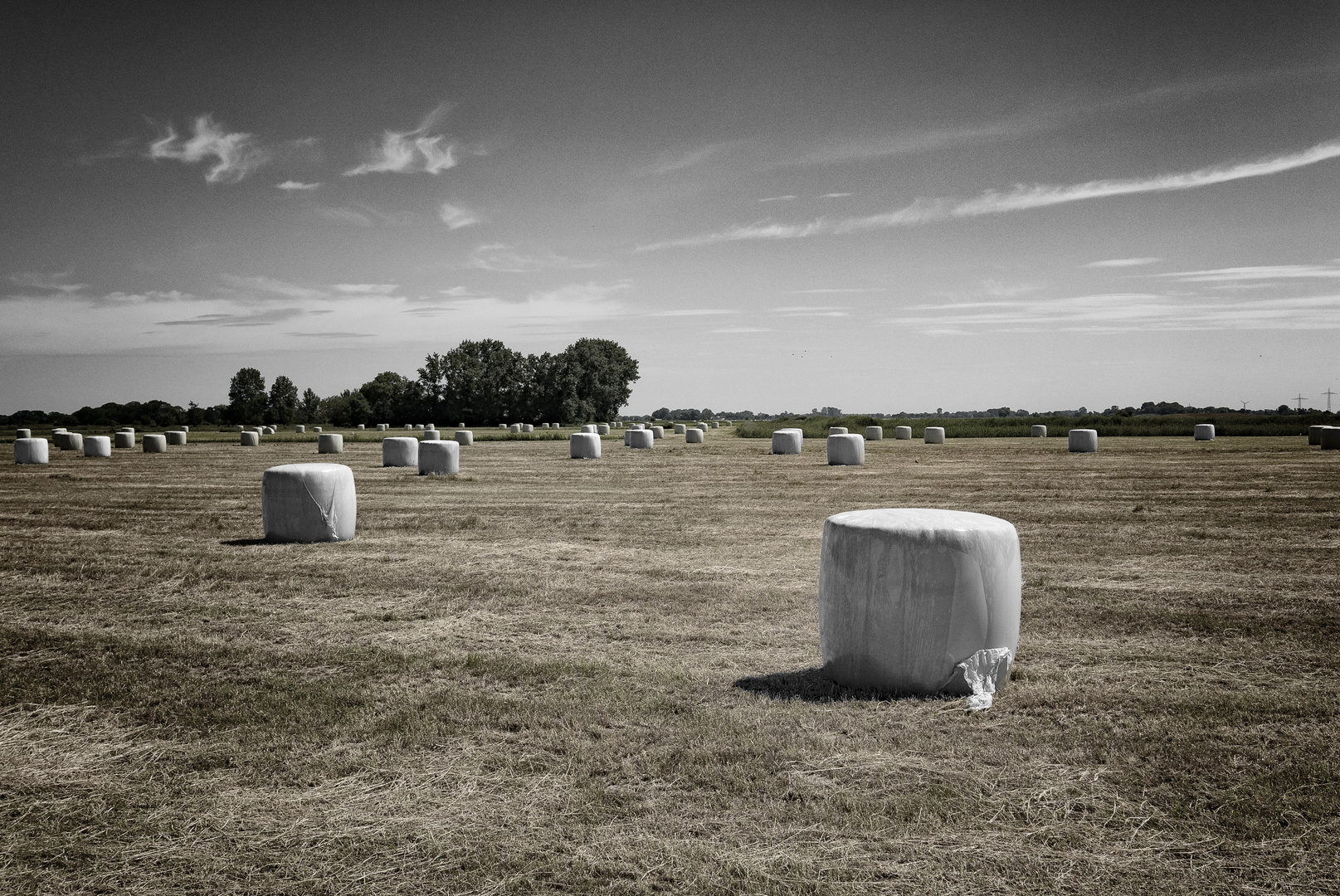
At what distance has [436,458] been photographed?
23641 millimetres

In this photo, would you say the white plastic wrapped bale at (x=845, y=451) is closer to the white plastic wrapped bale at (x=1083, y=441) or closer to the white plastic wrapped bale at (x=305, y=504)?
the white plastic wrapped bale at (x=1083, y=441)

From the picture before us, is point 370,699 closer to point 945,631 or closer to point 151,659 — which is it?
point 151,659

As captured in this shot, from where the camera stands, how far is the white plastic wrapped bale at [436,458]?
77.5ft

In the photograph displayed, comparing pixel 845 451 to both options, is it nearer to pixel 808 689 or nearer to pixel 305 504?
pixel 305 504

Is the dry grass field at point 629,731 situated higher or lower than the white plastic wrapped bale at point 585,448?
lower

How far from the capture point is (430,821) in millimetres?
3799

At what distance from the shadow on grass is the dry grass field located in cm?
3

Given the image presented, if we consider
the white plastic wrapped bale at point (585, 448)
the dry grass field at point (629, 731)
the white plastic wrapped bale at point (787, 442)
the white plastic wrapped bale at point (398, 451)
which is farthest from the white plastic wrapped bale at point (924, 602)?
the white plastic wrapped bale at point (787, 442)

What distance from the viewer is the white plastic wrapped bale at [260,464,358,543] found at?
11695 millimetres

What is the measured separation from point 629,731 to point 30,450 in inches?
1328

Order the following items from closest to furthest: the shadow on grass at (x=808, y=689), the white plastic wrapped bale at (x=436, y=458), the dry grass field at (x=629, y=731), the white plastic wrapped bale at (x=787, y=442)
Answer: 1. the dry grass field at (x=629, y=731)
2. the shadow on grass at (x=808, y=689)
3. the white plastic wrapped bale at (x=436, y=458)
4. the white plastic wrapped bale at (x=787, y=442)

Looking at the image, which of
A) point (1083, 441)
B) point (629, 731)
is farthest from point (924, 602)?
point (1083, 441)

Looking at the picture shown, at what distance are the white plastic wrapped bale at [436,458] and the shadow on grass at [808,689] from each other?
1920 centimetres

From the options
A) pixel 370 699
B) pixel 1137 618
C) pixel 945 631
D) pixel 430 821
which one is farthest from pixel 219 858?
pixel 1137 618
